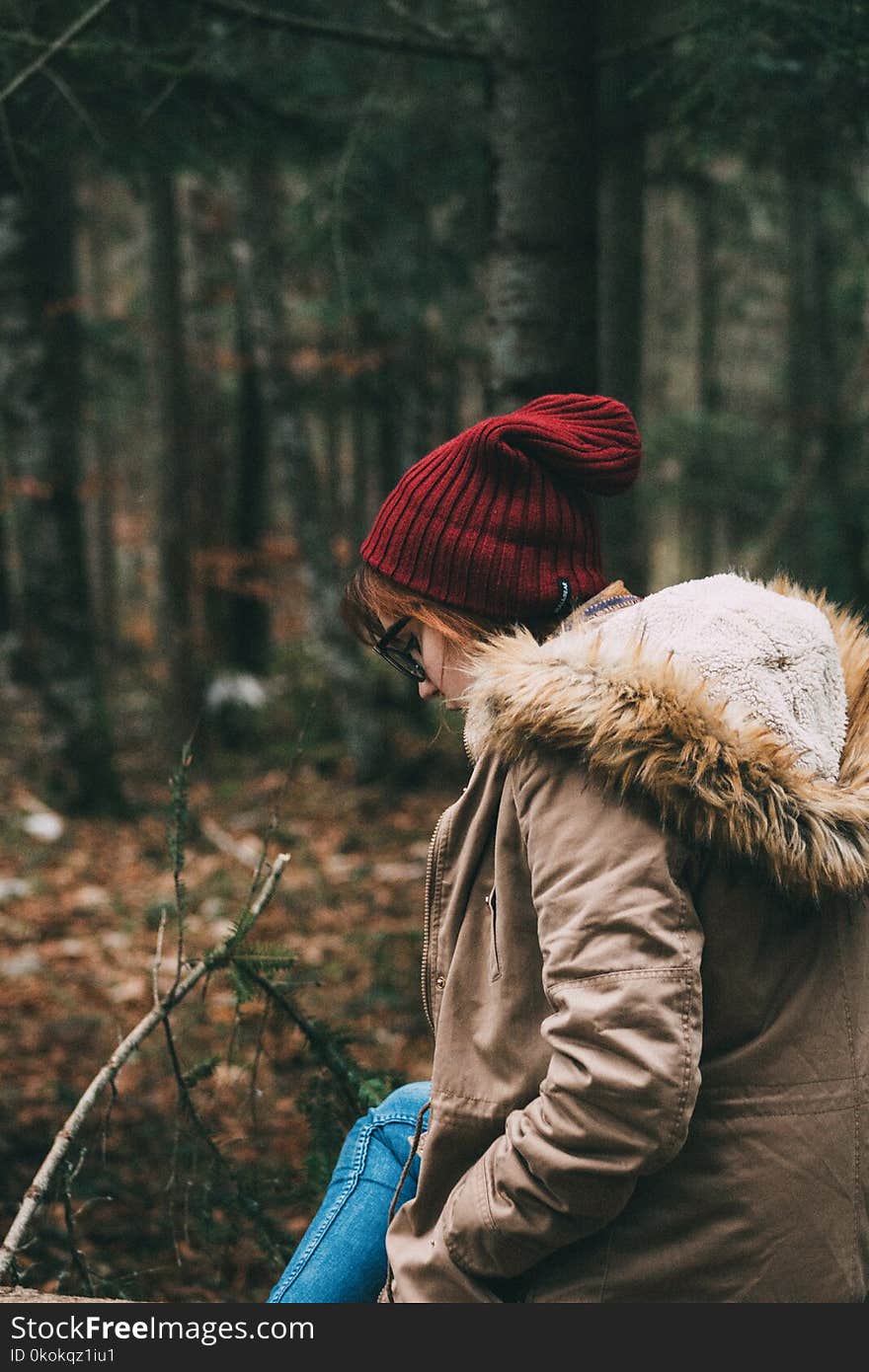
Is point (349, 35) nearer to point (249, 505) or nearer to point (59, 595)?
point (59, 595)

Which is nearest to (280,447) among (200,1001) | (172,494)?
(172,494)

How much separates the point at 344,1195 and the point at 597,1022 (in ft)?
3.07

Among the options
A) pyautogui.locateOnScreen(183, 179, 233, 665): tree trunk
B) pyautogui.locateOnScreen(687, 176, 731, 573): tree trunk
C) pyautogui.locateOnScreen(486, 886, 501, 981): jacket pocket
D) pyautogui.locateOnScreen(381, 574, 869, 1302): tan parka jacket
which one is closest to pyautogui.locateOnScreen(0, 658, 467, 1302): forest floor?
pyautogui.locateOnScreen(486, 886, 501, 981): jacket pocket

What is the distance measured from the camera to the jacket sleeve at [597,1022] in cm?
156

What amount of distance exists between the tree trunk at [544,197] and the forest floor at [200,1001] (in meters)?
1.43

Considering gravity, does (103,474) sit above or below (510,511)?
below

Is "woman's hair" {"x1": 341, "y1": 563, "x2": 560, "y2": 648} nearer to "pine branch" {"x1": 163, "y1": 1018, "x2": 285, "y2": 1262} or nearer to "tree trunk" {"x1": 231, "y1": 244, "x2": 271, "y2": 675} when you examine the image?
"pine branch" {"x1": 163, "y1": 1018, "x2": 285, "y2": 1262}

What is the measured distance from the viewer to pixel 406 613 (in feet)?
7.04

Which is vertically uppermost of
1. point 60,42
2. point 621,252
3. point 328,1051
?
point 60,42

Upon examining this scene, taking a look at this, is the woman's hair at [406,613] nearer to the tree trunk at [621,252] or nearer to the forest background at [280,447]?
the forest background at [280,447]

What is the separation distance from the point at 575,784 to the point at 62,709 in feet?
24.7

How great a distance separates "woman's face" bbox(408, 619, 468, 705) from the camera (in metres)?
2.12

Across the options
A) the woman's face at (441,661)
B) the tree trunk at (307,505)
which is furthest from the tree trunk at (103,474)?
the woman's face at (441,661)

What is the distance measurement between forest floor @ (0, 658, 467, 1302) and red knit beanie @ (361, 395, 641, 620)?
478 mm
